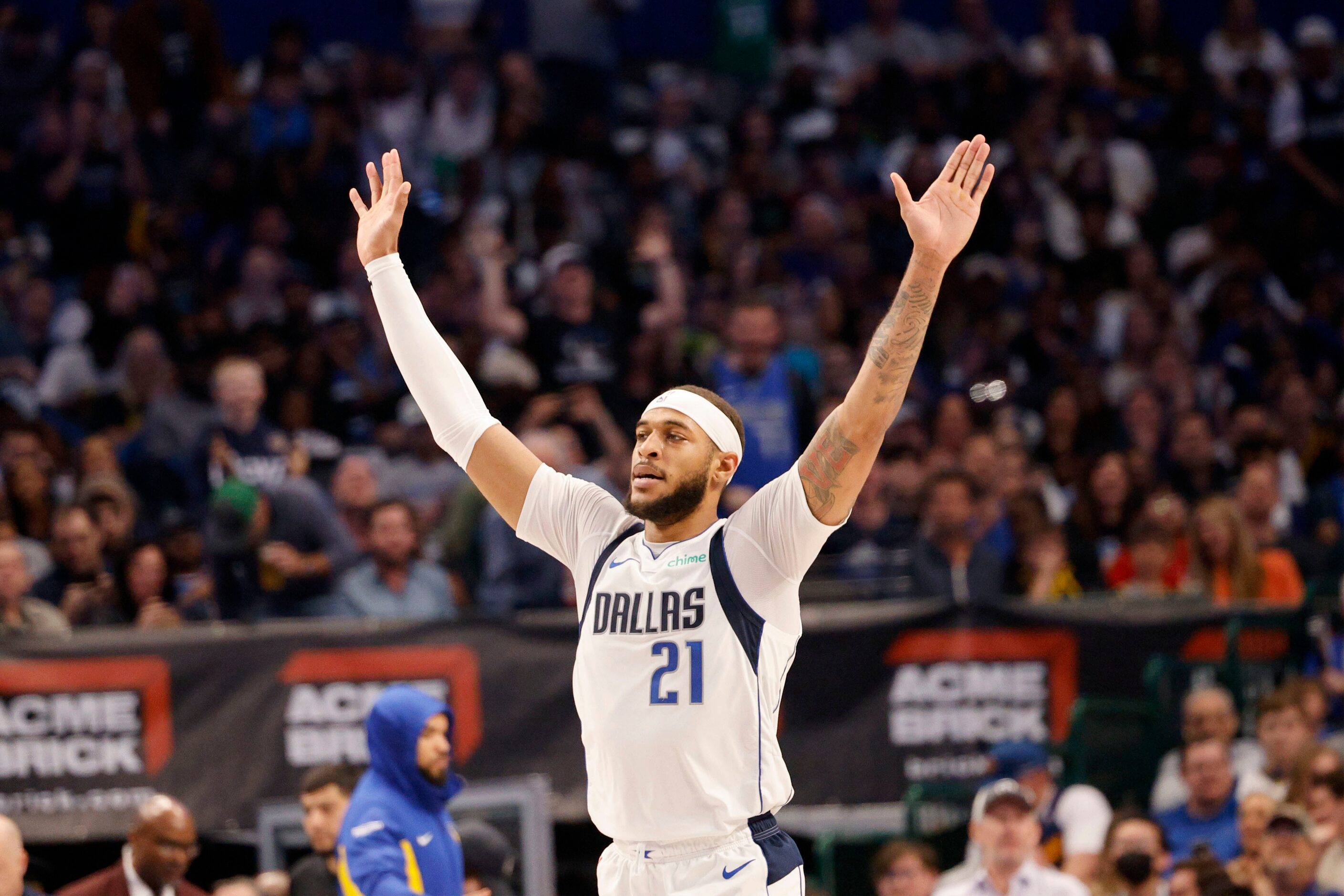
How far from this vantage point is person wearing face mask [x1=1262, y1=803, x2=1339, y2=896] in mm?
8219

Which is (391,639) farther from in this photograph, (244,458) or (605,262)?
(605,262)

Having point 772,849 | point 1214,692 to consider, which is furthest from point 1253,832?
point 772,849

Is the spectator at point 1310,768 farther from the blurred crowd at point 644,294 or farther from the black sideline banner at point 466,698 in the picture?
the blurred crowd at point 644,294

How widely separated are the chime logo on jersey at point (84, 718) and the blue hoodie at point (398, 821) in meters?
1.79

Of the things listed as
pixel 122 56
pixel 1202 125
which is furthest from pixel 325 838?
pixel 1202 125

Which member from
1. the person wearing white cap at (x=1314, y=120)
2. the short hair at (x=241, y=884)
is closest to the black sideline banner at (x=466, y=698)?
the short hair at (x=241, y=884)

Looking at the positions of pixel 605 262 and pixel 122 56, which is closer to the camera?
pixel 605 262

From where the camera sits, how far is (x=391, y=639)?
28.5ft

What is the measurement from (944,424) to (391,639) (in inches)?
173

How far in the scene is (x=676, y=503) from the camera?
15.6ft

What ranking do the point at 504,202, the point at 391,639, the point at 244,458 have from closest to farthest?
the point at 391,639, the point at 244,458, the point at 504,202

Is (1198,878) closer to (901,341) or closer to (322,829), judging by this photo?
(322,829)

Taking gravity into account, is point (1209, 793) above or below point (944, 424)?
below

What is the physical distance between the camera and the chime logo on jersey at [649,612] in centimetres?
464
